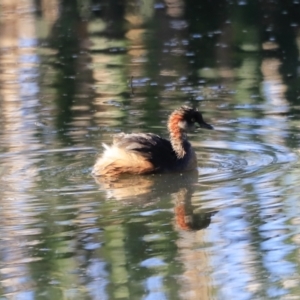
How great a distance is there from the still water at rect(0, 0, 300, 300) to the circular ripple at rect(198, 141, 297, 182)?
0.02 m

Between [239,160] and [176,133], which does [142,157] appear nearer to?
[176,133]

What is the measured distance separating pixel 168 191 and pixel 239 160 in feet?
2.93

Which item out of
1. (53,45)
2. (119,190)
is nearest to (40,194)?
(119,190)

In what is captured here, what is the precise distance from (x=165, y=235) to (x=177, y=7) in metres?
13.8

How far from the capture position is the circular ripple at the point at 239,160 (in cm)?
835

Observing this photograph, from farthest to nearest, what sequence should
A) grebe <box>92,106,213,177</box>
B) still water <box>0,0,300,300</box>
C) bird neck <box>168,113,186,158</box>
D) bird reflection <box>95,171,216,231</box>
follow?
1. bird neck <box>168,113,186,158</box>
2. grebe <box>92,106,213,177</box>
3. bird reflection <box>95,171,216,231</box>
4. still water <box>0,0,300,300</box>

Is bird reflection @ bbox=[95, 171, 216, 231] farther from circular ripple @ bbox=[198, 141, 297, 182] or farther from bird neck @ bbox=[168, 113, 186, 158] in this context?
bird neck @ bbox=[168, 113, 186, 158]

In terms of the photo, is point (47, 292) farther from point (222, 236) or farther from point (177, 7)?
point (177, 7)

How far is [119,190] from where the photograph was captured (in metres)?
8.12

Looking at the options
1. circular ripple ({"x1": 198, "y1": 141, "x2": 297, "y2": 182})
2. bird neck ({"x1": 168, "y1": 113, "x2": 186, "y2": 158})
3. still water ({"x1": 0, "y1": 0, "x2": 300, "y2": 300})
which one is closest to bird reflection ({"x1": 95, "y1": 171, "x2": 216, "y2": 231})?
still water ({"x1": 0, "y1": 0, "x2": 300, "y2": 300})

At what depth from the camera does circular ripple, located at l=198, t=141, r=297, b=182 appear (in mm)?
8352

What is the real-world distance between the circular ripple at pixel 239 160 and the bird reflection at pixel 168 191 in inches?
6.9

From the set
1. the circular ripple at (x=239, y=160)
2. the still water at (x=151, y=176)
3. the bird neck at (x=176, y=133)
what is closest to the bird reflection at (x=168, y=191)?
the still water at (x=151, y=176)

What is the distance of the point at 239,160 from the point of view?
344 inches
